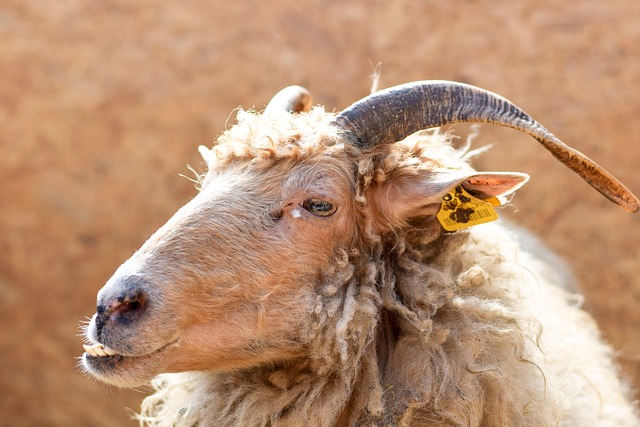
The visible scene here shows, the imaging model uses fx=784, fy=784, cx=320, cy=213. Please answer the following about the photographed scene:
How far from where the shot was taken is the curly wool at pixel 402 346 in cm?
291

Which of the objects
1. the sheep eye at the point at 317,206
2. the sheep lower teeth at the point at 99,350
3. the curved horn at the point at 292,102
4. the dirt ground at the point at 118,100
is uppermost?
the dirt ground at the point at 118,100

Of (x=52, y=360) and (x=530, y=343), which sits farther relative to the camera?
(x=52, y=360)

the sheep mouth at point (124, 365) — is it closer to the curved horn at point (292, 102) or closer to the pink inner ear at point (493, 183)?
the pink inner ear at point (493, 183)

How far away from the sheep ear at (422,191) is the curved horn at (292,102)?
0.82 meters

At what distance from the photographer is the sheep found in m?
2.80

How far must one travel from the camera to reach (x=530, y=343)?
312cm

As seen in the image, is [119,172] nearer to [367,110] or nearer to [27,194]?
[27,194]

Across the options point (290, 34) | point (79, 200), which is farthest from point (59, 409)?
point (290, 34)

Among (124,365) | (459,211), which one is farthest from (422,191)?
(124,365)

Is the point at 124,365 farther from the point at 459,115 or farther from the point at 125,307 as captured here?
the point at 459,115

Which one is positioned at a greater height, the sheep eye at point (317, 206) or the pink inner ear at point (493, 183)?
the pink inner ear at point (493, 183)

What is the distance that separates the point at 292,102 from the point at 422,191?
102 centimetres

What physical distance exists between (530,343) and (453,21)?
4618 millimetres

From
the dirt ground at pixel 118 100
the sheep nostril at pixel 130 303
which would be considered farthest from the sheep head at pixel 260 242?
the dirt ground at pixel 118 100
